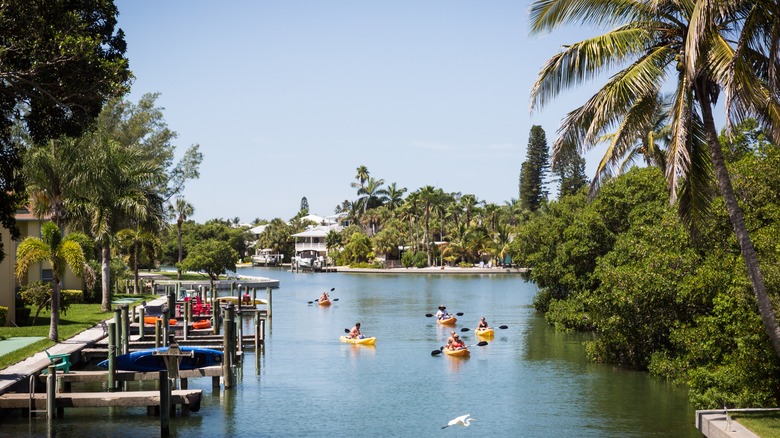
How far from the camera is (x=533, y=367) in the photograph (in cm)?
3628

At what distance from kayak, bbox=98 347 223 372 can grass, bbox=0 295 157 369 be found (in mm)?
2898

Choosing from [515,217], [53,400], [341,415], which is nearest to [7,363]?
[53,400]

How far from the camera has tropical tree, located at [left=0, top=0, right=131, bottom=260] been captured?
775 inches

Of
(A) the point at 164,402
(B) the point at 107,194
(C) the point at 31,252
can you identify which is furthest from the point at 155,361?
(B) the point at 107,194

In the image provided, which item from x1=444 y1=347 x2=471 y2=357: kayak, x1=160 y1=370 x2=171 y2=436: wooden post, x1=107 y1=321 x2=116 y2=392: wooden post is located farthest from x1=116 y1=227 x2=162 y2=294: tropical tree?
x1=160 y1=370 x2=171 y2=436: wooden post

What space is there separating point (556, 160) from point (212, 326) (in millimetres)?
31269

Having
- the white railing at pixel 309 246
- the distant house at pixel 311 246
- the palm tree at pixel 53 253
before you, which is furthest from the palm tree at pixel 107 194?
the white railing at pixel 309 246

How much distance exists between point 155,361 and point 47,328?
10.3m

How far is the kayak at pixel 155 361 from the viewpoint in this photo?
93.6 ft

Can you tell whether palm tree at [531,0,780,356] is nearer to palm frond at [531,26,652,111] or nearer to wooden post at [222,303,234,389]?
palm frond at [531,26,652,111]

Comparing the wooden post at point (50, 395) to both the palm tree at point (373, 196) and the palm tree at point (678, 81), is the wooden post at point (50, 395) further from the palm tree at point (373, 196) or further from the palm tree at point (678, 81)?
the palm tree at point (373, 196)

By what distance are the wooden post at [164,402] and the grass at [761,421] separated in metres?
13.9

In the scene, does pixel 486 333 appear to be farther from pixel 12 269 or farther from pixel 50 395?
pixel 50 395

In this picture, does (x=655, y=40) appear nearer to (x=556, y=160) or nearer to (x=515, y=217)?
(x=556, y=160)
